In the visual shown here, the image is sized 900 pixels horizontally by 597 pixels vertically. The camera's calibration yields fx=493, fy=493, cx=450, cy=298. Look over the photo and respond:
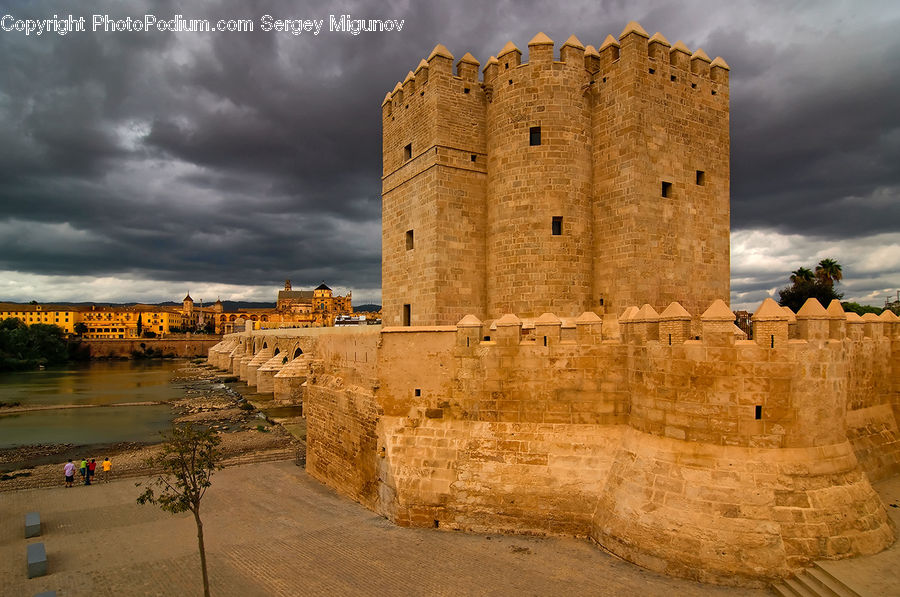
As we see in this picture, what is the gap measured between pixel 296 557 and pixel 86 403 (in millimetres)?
35452

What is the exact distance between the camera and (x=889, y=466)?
12.1 m

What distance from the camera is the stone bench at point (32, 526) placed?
11883 millimetres

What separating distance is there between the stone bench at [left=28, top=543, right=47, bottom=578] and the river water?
16.1 meters

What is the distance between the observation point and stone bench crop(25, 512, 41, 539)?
1188cm

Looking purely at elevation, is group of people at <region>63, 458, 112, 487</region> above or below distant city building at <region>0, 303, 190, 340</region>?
below

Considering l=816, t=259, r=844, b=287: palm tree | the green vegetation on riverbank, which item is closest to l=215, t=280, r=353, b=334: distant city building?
the green vegetation on riverbank

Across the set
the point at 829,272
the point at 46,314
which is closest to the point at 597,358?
the point at 829,272

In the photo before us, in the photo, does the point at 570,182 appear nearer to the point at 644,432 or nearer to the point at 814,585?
the point at 644,432

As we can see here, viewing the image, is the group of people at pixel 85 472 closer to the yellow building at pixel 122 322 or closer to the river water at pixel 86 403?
the river water at pixel 86 403

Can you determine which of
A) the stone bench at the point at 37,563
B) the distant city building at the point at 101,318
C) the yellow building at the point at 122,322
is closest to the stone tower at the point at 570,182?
the stone bench at the point at 37,563

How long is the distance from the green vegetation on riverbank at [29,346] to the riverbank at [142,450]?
45.4m

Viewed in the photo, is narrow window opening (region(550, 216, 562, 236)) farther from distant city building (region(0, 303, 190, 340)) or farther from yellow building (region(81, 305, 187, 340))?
yellow building (region(81, 305, 187, 340))

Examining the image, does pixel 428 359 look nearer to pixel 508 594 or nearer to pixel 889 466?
pixel 508 594

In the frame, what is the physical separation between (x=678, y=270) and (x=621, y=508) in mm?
7178
